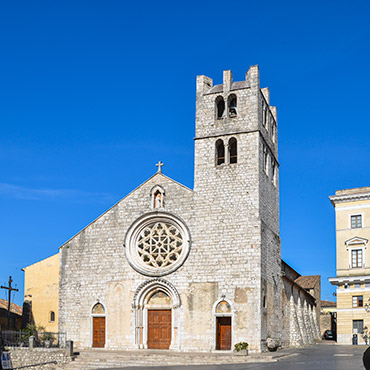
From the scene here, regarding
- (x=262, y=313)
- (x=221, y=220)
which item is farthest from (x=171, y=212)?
(x=262, y=313)

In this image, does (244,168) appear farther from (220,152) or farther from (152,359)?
(152,359)

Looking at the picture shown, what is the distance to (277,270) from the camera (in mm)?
→ 35594

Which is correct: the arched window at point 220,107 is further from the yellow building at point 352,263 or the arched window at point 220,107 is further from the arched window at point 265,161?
the yellow building at point 352,263

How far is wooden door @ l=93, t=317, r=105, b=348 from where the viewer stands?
33.4 metres

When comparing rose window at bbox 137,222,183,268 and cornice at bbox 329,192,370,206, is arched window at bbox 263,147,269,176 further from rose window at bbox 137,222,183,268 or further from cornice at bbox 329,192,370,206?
cornice at bbox 329,192,370,206

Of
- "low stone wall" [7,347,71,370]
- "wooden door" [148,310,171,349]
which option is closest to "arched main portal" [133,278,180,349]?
"wooden door" [148,310,171,349]

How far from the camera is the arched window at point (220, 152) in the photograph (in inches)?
1359

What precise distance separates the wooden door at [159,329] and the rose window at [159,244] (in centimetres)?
297

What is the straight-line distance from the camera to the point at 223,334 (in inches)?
1222

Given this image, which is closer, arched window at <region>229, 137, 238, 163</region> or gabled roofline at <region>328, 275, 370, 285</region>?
arched window at <region>229, 137, 238, 163</region>

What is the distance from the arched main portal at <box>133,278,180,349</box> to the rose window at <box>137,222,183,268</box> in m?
1.35

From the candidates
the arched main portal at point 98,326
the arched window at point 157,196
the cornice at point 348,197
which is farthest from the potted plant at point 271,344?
the cornice at point 348,197

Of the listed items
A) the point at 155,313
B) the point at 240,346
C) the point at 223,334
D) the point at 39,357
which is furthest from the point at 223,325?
the point at 39,357

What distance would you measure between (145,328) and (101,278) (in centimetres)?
423
